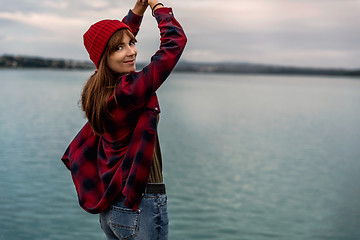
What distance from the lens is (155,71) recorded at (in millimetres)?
2010

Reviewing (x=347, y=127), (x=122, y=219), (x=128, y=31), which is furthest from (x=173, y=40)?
(x=347, y=127)

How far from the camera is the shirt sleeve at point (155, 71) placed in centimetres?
199

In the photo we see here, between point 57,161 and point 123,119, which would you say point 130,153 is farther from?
point 57,161

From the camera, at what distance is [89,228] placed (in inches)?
261

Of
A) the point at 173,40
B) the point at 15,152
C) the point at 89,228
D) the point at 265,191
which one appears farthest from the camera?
the point at 15,152

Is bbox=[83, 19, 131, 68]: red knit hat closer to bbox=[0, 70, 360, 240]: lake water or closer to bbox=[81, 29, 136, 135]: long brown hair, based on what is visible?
bbox=[81, 29, 136, 135]: long brown hair

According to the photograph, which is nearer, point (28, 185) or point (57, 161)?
point (28, 185)

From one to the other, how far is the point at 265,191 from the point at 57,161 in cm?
558

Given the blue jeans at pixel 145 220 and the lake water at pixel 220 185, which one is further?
the lake water at pixel 220 185

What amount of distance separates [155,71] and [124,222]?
2.39 feet

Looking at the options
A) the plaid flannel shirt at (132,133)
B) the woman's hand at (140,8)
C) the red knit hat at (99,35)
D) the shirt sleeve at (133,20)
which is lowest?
the plaid flannel shirt at (132,133)

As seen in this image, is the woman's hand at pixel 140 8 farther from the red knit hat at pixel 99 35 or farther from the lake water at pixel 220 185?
the lake water at pixel 220 185

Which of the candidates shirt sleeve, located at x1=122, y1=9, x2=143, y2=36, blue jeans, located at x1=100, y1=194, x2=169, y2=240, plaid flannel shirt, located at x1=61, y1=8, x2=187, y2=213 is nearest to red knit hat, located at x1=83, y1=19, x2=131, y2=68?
plaid flannel shirt, located at x1=61, y1=8, x2=187, y2=213

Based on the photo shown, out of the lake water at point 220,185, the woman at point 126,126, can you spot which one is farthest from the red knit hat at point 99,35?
the lake water at point 220,185
